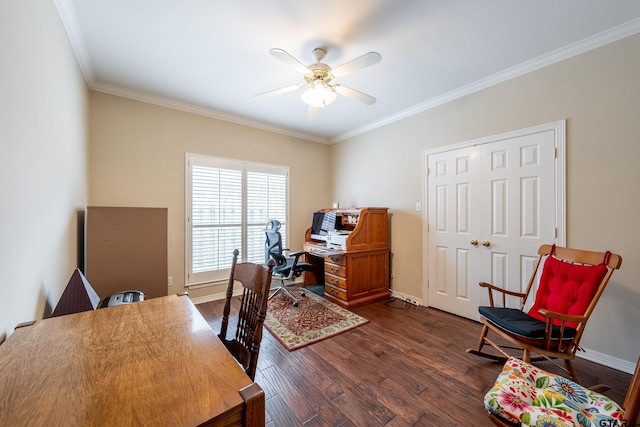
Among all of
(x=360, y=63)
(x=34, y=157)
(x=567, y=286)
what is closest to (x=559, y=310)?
(x=567, y=286)

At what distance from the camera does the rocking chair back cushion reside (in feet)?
5.90

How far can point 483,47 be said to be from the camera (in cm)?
217

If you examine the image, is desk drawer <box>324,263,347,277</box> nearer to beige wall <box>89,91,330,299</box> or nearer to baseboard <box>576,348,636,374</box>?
beige wall <box>89,91,330,299</box>

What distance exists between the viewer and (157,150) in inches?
124

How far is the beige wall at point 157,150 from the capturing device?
9.25 feet

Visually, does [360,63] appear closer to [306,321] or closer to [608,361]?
[306,321]

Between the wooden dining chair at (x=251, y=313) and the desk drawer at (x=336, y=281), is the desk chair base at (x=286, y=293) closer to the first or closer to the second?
the desk drawer at (x=336, y=281)

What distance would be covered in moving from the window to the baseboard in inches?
149

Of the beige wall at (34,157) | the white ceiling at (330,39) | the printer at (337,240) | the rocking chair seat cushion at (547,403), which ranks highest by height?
the white ceiling at (330,39)

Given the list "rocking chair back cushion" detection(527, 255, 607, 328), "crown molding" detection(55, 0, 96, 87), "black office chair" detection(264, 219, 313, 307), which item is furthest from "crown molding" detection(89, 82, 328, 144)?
"rocking chair back cushion" detection(527, 255, 607, 328)

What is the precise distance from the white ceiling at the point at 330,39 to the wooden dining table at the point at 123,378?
2.10 meters

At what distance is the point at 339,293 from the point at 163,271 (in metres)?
2.15

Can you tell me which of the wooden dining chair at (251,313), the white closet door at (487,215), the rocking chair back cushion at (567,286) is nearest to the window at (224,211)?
the wooden dining chair at (251,313)

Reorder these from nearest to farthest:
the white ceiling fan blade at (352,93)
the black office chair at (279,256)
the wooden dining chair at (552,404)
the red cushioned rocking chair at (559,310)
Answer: the wooden dining chair at (552,404) → the red cushioned rocking chair at (559,310) → the white ceiling fan blade at (352,93) → the black office chair at (279,256)
